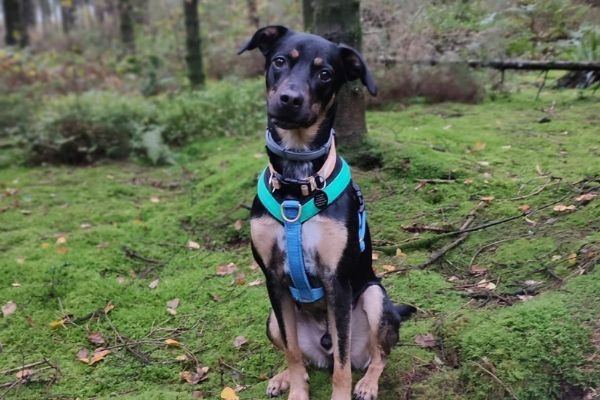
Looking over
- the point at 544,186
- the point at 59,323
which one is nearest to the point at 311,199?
the point at 59,323

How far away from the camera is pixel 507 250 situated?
465 centimetres

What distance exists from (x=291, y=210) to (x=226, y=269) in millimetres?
2409

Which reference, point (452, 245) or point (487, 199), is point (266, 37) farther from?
point (487, 199)

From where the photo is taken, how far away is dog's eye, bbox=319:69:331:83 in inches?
128

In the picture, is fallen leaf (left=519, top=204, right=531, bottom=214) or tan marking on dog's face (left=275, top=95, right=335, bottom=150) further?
fallen leaf (left=519, top=204, right=531, bottom=214)

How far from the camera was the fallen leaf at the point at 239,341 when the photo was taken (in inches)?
170

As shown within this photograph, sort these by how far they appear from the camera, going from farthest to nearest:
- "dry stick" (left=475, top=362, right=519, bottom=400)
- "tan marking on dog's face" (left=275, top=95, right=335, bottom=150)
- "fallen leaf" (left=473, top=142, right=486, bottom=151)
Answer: "fallen leaf" (left=473, top=142, right=486, bottom=151)
"tan marking on dog's face" (left=275, top=95, right=335, bottom=150)
"dry stick" (left=475, top=362, right=519, bottom=400)

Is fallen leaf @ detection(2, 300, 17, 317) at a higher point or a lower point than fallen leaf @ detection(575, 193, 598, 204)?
lower

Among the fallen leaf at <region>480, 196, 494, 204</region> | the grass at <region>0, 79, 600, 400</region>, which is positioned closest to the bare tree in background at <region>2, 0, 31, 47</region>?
the grass at <region>0, 79, 600, 400</region>

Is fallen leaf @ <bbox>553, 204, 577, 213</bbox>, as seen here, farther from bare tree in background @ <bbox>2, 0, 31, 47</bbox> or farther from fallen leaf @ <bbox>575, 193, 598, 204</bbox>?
bare tree in background @ <bbox>2, 0, 31, 47</bbox>

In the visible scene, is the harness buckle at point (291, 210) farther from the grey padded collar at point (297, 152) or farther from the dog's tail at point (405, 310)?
the dog's tail at point (405, 310)

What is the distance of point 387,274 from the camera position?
481cm

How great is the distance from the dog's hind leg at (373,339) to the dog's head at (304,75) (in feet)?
3.61

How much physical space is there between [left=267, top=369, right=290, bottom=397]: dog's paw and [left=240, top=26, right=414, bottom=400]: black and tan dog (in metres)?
0.11
